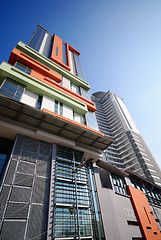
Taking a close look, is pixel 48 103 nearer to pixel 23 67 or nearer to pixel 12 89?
pixel 12 89

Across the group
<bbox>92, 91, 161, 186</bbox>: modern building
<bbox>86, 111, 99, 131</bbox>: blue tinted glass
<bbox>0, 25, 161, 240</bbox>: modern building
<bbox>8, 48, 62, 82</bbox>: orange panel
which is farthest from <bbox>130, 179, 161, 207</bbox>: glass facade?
<bbox>8, 48, 62, 82</bbox>: orange panel

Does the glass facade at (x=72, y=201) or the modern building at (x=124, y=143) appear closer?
the glass facade at (x=72, y=201)

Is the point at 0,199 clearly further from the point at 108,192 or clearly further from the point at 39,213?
the point at 108,192

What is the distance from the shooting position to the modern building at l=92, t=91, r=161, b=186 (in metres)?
50.9

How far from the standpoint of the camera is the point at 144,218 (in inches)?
728

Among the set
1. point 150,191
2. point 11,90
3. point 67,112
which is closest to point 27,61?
point 11,90

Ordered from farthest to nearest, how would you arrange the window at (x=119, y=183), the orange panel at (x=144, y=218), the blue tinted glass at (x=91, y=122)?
the blue tinted glass at (x=91, y=122) → the window at (x=119, y=183) → the orange panel at (x=144, y=218)

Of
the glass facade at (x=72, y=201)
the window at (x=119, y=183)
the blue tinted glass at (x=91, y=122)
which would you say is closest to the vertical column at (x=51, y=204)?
the glass facade at (x=72, y=201)

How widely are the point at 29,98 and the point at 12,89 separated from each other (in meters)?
2.15

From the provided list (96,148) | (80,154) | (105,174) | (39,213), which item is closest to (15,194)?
(39,213)

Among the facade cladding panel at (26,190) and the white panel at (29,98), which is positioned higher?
the white panel at (29,98)

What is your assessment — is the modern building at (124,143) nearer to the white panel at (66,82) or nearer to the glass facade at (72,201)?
the glass facade at (72,201)

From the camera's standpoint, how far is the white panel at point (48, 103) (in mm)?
16884

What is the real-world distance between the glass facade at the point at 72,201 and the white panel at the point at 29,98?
6.57m
